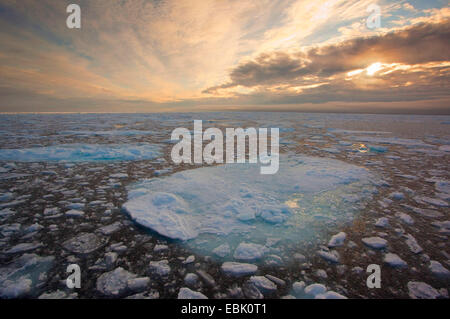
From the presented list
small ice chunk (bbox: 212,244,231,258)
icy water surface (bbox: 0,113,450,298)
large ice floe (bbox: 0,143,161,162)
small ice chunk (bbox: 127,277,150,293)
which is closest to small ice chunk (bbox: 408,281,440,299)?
icy water surface (bbox: 0,113,450,298)

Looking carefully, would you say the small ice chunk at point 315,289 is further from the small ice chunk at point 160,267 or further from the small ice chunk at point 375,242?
the small ice chunk at point 160,267

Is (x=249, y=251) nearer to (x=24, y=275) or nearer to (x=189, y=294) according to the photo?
(x=189, y=294)

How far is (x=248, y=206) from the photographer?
102 inches

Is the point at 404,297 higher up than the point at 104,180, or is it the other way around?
the point at 104,180

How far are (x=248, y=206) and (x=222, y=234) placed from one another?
0.68 m

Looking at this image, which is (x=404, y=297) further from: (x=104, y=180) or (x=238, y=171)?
(x=104, y=180)

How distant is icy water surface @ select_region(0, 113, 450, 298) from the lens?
4.60 ft

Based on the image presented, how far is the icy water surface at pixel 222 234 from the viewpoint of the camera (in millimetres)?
1402

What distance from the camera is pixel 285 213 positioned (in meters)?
2.43

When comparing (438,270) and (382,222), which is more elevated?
(382,222)

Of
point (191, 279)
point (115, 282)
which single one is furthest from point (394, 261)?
point (115, 282)

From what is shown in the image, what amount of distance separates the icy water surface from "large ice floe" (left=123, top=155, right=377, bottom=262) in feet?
0.05
